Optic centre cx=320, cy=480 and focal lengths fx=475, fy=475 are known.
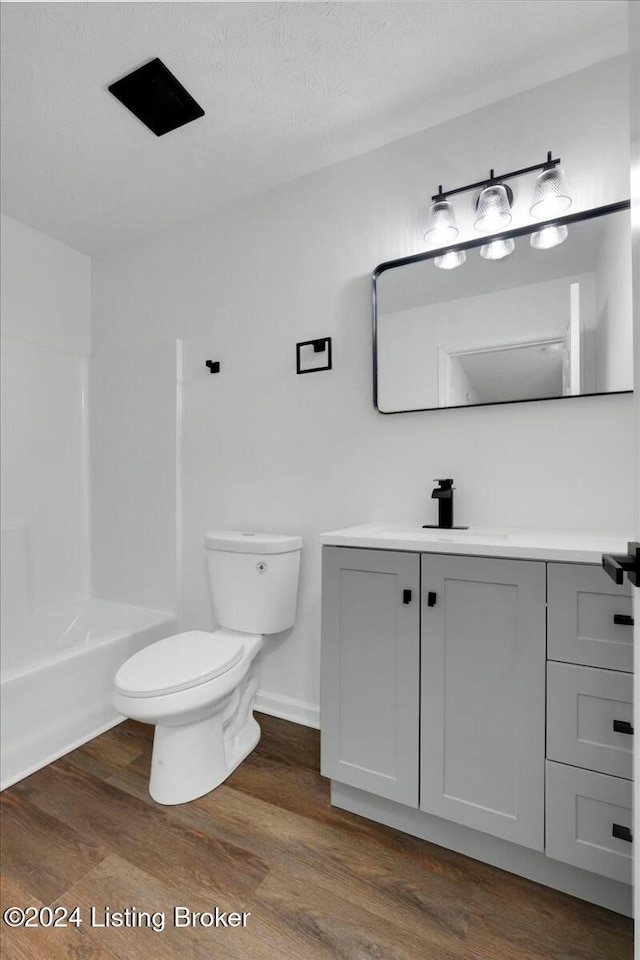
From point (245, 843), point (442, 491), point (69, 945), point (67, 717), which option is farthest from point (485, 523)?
point (67, 717)

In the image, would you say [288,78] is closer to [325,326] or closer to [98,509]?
[325,326]

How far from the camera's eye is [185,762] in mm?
1580

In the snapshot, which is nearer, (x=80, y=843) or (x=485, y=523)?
(x=80, y=843)

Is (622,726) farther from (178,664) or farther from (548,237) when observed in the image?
(548,237)

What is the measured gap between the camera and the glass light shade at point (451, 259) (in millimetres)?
1681

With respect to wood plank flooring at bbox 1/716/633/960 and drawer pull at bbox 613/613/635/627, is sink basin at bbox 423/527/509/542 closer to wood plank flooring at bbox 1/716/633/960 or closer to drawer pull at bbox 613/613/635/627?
drawer pull at bbox 613/613/635/627

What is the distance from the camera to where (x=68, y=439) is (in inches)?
106

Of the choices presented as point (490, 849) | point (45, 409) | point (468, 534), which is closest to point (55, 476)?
point (45, 409)

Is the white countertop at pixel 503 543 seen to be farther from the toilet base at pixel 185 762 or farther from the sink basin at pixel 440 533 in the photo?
the toilet base at pixel 185 762

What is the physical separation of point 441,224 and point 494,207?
0.18m

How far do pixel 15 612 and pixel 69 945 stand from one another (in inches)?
64.1

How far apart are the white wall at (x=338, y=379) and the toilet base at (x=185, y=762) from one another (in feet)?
1.69

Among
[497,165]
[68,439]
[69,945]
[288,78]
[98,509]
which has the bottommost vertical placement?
[69,945]

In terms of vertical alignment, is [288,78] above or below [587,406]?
above
